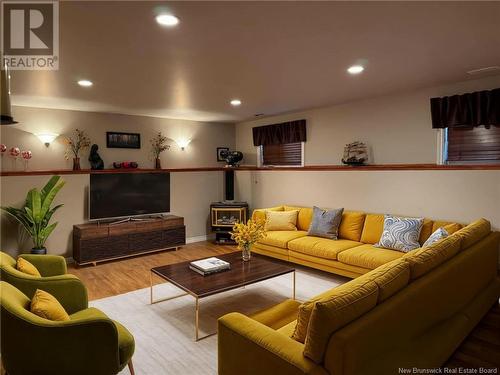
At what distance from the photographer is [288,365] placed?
1564 millimetres

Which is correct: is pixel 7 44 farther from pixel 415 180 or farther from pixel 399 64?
pixel 415 180

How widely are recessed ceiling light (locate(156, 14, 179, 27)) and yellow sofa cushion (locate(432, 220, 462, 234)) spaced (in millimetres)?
3517

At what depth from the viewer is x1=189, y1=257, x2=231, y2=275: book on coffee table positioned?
337 cm

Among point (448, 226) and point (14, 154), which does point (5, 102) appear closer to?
point (14, 154)

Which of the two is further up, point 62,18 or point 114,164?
point 62,18

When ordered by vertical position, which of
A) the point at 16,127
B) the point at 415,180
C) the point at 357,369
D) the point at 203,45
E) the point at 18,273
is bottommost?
the point at 357,369

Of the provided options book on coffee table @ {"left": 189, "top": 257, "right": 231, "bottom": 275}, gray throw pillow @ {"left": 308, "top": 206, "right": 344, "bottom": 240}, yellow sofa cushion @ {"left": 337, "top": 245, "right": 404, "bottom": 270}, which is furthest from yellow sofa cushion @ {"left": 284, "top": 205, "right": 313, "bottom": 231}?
book on coffee table @ {"left": 189, "top": 257, "right": 231, "bottom": 275}

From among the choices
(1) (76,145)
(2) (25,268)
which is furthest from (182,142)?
(2) (25,268)

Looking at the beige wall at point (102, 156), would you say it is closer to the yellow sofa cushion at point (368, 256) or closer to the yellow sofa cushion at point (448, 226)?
the yellow sofa cushion at point (368, 256)

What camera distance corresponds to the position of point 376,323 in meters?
1.63

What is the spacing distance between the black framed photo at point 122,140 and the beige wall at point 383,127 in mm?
2792

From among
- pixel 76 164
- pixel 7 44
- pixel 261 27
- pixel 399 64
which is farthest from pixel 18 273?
pixel 399 64

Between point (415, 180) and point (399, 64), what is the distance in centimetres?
169

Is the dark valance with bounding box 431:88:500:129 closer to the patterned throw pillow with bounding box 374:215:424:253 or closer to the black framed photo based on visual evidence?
the patterned throw pillow with bounding box 374:215:424:253
